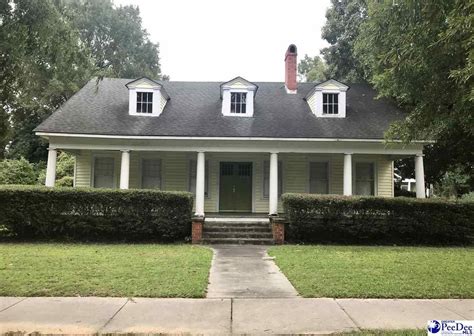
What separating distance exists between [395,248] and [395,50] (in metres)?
7.16

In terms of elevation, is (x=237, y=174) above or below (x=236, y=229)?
above

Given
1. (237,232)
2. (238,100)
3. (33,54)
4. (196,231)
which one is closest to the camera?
(33,54)

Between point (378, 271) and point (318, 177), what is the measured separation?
33.1ft

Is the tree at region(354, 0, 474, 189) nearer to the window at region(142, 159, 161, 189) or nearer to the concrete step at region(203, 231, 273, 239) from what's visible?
the concrete step at region(203, 231, 273, 239)

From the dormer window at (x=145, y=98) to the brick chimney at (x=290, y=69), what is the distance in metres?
6.20

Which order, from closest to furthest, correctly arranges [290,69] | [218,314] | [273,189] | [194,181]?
[218,314] → [273,189] → [194,181] → [290,69]

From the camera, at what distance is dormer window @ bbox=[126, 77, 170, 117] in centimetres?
1723

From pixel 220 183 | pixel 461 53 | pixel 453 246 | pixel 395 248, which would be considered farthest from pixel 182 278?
pixel 220 183

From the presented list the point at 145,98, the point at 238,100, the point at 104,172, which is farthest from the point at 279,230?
the point at 104,172

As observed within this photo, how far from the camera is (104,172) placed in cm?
1791

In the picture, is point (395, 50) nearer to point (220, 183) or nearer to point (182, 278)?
point (182, 278)

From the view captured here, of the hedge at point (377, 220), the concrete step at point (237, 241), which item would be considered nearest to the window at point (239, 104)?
the hedge at point (377, 220)

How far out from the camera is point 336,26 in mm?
23016

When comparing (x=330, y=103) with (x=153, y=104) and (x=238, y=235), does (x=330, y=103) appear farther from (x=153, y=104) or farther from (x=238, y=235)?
(x=238, y=235)
